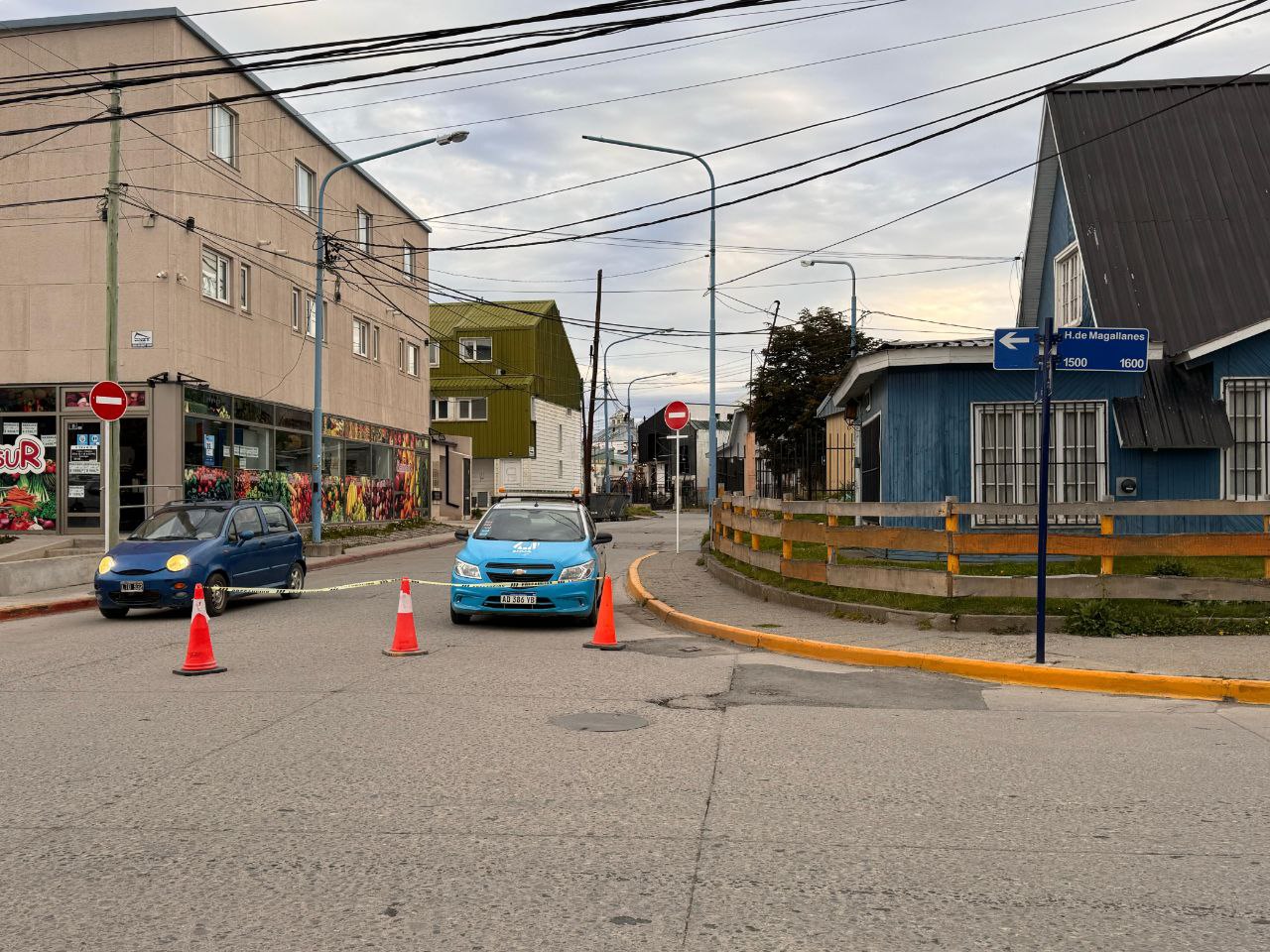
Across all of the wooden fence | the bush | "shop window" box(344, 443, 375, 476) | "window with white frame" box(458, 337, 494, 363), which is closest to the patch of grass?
the wooden fence

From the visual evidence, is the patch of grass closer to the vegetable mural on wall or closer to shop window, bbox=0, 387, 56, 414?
the vegetable mural on wall

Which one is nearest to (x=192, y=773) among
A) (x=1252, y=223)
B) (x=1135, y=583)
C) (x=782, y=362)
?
(x=1135, y=583)

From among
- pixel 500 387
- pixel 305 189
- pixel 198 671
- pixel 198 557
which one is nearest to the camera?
pixel 198 671

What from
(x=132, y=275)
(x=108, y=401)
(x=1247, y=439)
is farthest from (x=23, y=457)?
(x=1247, y=439)

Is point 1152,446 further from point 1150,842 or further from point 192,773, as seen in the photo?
point 192,773

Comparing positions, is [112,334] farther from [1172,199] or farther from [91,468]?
[1172,199]

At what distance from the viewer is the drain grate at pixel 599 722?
7.61m

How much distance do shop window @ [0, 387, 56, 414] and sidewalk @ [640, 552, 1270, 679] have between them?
1633cm

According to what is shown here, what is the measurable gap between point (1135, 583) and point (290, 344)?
2367 cm

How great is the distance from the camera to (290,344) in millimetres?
29969

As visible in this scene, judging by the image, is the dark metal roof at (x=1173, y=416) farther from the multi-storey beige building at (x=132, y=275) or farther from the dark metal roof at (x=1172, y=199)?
the multi-storey beige building at (x=132, y=275)

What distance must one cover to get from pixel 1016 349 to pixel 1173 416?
7632 mm

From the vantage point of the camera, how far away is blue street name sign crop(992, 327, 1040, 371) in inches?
394

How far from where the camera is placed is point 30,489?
2403 cm
